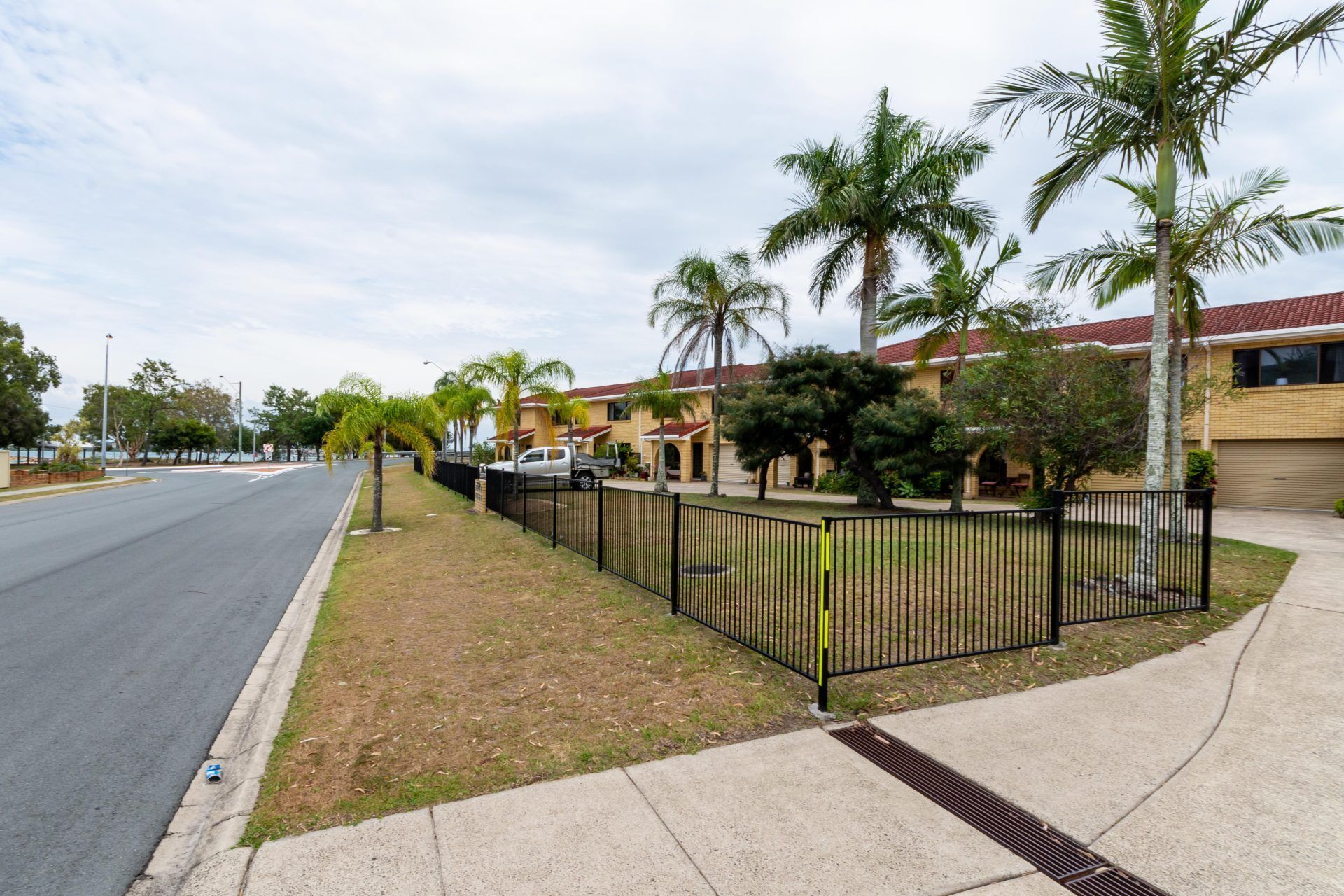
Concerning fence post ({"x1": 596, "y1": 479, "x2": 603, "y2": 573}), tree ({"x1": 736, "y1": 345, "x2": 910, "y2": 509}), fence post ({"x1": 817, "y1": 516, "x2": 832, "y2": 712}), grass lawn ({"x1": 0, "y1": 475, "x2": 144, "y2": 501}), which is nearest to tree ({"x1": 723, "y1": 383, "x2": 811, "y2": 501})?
tree ({"x1": 736, "y1": 345, "x2": 910, "y2": 509})

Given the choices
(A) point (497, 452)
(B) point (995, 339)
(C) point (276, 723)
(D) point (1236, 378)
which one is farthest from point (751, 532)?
(A) point (497, 452)

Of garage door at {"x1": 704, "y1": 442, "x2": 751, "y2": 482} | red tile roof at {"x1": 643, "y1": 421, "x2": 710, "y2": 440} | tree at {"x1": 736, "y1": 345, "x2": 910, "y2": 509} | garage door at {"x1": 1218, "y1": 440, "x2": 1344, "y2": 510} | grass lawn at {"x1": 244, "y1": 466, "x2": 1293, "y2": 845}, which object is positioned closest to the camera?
grass lawn at {"x1": 244, "y1": 466, "x2": 1293, "y2": 845}

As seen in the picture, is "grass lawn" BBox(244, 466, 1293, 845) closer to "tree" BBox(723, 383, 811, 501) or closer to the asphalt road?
the asphalt road

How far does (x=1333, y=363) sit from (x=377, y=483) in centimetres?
2572

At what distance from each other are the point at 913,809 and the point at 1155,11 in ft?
27.8

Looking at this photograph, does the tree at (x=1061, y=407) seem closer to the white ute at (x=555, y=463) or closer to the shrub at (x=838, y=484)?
the shrub at (x=838, y=484)

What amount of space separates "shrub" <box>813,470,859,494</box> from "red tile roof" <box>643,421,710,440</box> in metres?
9.36

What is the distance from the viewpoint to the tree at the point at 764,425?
56.2 feet

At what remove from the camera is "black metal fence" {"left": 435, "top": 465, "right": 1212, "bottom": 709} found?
5.12 m

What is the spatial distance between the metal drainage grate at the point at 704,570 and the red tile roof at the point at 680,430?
25810 mm

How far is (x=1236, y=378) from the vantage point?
19328 mm

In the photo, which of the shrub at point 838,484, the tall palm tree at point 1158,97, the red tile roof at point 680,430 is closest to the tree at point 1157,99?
the tall palm tree at point 1158,97

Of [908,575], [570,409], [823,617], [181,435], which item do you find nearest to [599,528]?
[823,617]

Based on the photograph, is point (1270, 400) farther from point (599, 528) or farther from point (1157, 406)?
point (599, 528)
